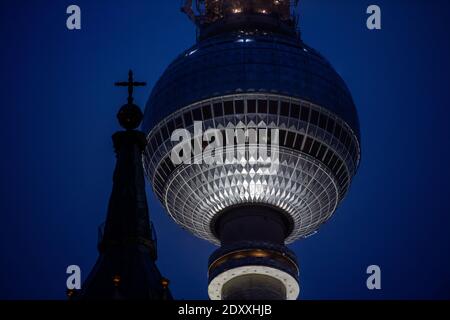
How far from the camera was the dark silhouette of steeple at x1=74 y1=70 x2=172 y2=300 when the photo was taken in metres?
53.8

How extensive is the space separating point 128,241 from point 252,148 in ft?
106

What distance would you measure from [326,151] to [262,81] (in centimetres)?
680

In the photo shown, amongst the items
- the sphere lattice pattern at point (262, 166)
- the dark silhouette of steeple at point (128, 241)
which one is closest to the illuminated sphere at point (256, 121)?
the sphere lattice pattern at point (262, 166)

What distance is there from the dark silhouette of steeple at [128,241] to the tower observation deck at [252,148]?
24.4 metres

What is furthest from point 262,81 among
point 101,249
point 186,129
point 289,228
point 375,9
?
point 375,9

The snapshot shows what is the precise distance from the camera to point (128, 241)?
185 ft

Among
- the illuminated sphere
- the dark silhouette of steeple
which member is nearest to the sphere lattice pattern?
the illuminated sphere

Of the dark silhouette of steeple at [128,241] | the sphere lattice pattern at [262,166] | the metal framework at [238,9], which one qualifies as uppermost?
the metal framework at [238,9]

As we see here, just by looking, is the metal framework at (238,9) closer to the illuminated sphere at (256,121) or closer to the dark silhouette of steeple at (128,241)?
the illuminated sphere at (256,121)

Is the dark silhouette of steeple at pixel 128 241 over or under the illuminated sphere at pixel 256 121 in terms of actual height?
under

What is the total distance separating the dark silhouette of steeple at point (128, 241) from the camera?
53.8 meters

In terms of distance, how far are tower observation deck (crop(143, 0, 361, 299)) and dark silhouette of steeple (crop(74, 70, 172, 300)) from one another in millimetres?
24426

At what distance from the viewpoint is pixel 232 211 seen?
298 ft
